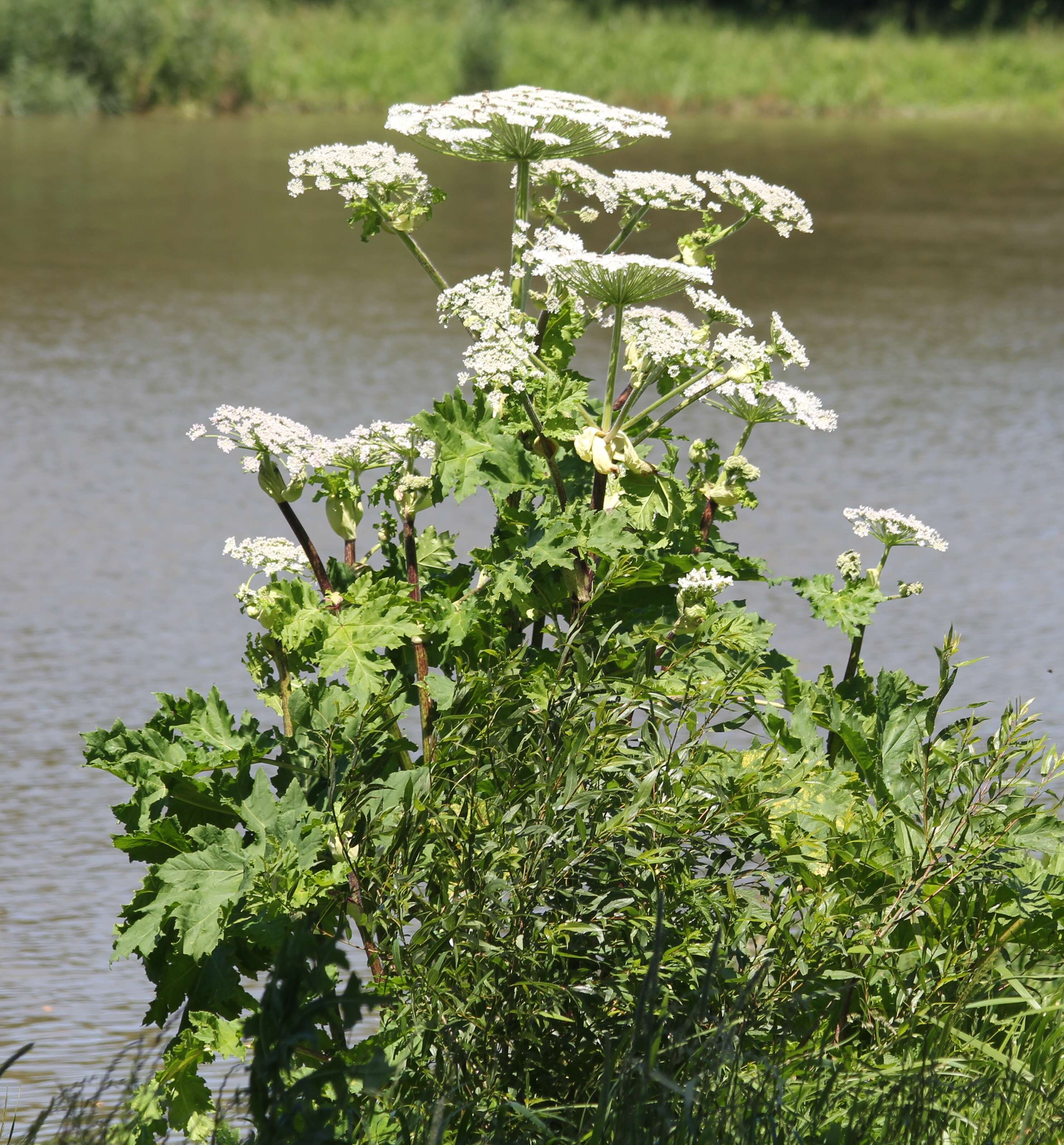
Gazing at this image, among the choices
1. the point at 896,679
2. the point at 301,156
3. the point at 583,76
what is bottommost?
the point at 583,76

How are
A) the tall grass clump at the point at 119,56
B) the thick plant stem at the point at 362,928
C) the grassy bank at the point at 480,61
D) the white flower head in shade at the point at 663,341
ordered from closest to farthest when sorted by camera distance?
the thick plant stem at the point at 362,928 → the white flower head in shade at the point at 663,341 → the tall grass clump at the point at 119,56 → the grassy bank at the point at 480,61

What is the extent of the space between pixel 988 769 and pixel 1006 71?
26762 mm

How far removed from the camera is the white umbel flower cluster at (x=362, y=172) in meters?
2.29

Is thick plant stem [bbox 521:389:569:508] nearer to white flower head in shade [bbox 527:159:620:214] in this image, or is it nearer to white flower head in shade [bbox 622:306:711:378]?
white flower head in shade [bbox 622:306:711:378]

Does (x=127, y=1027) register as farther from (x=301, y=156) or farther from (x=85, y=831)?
(x=301, y=156)

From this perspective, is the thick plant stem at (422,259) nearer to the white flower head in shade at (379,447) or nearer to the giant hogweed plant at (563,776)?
the giant hogweed plant at (563,776)

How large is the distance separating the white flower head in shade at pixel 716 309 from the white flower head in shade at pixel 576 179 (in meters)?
0.19

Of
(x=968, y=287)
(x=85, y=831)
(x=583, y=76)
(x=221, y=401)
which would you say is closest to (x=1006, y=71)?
(x=583, y=76)

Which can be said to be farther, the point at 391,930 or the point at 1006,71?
the point at 1006,71

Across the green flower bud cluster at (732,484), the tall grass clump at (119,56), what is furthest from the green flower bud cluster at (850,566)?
the tall grass clump at (119,56)

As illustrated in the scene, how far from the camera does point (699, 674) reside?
224 cm

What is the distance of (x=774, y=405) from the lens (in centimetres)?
238

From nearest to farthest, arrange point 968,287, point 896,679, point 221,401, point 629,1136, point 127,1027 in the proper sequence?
1. point 629,1136
2. point 896,679
3. point 127,1027
4. point 221,401
5. point 968,287

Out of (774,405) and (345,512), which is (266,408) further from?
(774,405)
